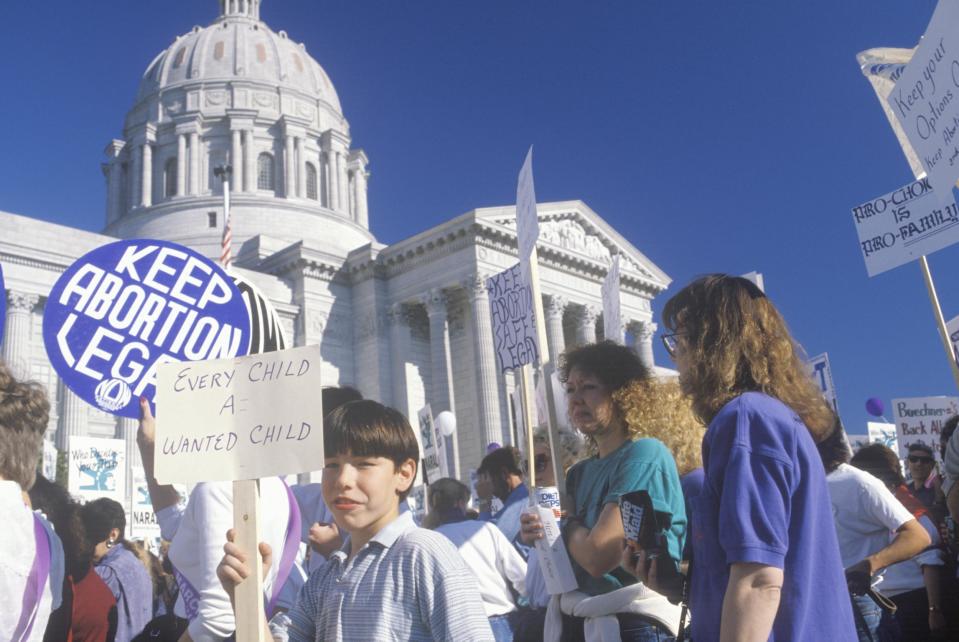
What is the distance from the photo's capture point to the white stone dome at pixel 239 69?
1956 inches

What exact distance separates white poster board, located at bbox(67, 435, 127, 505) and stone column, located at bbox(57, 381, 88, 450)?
13.7 meters

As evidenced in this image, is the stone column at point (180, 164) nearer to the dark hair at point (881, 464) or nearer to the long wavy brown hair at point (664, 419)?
the dark hair at point (881, 464)

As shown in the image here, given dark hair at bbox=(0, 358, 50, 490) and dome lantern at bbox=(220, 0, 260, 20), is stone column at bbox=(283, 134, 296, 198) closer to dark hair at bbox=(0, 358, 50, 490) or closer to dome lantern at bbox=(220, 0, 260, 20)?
dome lantern at bbox=(220, 0, 260, 20)

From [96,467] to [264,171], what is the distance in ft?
116

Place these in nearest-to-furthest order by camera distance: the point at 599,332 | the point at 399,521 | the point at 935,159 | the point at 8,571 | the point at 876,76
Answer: the point at 8,571, the point at 399,521, the point at 935,159, the point at 876,76, the point at 599,332

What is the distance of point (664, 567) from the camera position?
265 centimetres

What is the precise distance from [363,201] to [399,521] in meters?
50.1

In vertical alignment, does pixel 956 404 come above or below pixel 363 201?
below

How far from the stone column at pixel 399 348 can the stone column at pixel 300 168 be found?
14134 millimetres

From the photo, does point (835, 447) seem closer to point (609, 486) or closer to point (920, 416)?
point (609, 486)

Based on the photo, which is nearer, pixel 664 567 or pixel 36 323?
pixel 664 567

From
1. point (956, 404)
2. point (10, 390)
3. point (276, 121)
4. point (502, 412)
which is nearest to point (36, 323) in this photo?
point (502, 412)

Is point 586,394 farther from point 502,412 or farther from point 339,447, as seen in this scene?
point 502,412

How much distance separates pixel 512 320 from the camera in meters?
7.93
